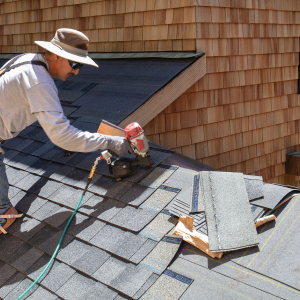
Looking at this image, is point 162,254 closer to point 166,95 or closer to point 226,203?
point 226,203

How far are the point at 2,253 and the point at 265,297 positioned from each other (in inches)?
75.4

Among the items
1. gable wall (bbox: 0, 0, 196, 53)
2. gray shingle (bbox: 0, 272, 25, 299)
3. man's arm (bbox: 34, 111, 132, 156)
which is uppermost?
gable wall (bbox: 0, 0, 196, 53)

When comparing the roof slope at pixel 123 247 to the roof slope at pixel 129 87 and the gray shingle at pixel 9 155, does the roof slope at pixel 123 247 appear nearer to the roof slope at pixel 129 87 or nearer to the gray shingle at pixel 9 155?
the gray shingle at pixel 9 155

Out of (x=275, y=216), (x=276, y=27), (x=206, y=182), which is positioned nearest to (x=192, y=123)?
(x=276, y=27)

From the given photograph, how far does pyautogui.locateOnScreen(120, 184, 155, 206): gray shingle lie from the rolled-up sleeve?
449mm

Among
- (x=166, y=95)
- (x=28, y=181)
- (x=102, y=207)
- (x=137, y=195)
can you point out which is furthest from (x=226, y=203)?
(x=166, y=95)

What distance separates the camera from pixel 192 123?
17.1 ft

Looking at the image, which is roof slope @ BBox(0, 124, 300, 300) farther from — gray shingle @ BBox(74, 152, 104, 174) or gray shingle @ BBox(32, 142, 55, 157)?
gray shingle @ BBox(32, 142, 55, 157)

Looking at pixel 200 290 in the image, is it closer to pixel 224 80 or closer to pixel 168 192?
pixel 168 192

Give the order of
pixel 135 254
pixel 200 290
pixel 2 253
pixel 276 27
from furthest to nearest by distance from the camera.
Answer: pixel 276 27, pixel 2 253, pixel 135 254, pixel 200 290

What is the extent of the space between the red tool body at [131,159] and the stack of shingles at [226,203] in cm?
32

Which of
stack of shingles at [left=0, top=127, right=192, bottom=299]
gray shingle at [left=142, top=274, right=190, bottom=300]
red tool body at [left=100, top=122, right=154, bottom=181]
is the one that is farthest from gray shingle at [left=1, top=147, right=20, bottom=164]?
gray shingle at [left=142, top=274, right=190, bottom=300]

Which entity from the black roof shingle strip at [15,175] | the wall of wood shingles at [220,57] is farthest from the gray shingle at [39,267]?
the wall of wood shingles at [220,57]

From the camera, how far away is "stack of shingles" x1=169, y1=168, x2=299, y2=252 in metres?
2.09
